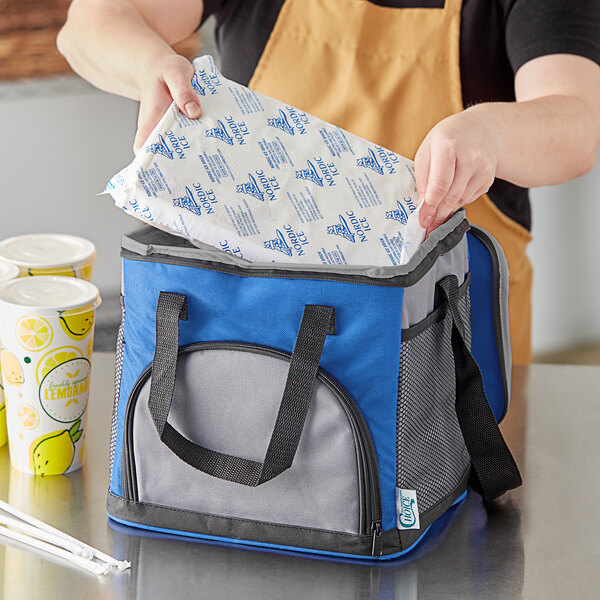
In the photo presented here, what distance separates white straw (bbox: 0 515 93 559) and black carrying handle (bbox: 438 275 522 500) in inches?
13.9

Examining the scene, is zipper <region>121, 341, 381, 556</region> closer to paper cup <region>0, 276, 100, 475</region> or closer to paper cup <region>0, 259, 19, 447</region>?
paper cup <region>0, 276, 100, 475</region>

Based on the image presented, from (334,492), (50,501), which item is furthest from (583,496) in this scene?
(50,501)

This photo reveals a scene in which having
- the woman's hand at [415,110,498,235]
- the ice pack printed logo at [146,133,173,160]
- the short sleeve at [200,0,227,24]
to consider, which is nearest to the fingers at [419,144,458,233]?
the woman's hand at [415,110,498,235]

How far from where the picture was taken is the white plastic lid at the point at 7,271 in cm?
94

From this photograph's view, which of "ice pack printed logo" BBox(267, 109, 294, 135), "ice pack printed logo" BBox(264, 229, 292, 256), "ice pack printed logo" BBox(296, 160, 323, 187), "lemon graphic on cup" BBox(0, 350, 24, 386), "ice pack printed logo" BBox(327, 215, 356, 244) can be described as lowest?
"lemon graphic on cup" BBox(0, 350, 24, 386)

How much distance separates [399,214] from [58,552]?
0.42 m

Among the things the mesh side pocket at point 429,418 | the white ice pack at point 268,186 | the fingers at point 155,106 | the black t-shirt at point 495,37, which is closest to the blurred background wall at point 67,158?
the black t-shirt at point 495,37

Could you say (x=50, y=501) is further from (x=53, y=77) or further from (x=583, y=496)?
(x=53, y=77)

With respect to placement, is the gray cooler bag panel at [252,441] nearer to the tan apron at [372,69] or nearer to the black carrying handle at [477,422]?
the black carrying handle at [477,422]

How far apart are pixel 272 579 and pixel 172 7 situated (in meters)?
0.81

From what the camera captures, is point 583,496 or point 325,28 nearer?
point 583,496

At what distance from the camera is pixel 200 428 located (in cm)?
77

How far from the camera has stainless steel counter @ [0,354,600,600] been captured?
74cm

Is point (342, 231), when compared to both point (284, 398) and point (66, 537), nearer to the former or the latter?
point (284, 398)
